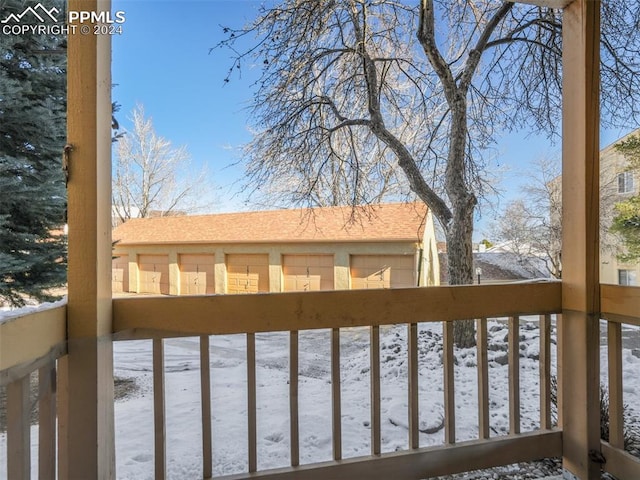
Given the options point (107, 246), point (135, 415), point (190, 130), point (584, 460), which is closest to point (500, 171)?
point (584, 460)

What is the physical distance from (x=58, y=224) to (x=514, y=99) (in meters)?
3.16

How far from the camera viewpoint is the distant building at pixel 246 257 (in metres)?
1.76

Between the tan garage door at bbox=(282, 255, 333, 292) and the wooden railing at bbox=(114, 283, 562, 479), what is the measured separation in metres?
0.51

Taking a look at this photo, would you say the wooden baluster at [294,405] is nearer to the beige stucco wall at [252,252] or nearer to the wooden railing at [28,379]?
the beige stucco wall at [252,252]

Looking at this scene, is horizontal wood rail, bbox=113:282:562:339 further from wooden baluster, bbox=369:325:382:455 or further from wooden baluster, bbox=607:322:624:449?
wooden baluster, bbox=607:322:624:449

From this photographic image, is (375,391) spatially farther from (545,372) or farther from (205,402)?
(545,372)

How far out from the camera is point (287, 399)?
2318 millimetres

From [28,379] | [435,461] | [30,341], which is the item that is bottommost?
[435,461]

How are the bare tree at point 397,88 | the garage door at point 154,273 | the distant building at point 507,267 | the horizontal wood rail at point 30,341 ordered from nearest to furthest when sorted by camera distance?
the horizontal wood rail at point 30,341 < the garage door at point 154,273 < the distant building at point 507,267 < the bare tree at point 397,88

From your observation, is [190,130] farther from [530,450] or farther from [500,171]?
[500,171]

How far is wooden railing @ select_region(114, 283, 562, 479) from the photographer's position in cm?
116

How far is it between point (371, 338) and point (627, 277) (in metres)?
1.12

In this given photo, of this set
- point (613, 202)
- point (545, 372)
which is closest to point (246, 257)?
point (545, 372)

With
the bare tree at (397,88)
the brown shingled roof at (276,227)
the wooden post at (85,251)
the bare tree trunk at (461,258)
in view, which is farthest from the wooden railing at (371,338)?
the bare tree trunk at (461,258)
